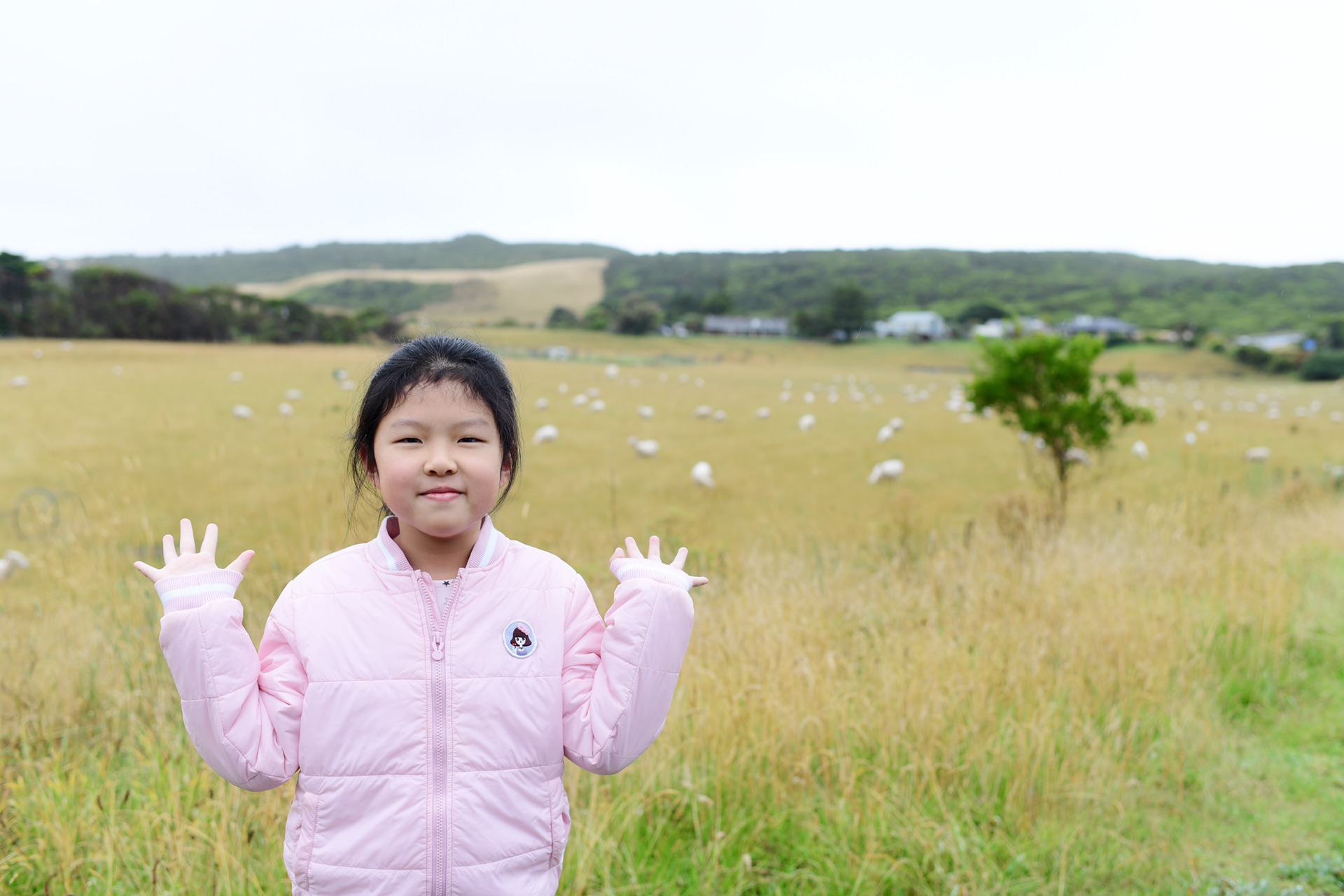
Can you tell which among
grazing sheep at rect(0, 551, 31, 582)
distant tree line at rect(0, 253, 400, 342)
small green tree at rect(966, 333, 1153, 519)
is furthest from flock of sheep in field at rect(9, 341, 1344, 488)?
distant tree line at rect(0, 253, 400, 342)

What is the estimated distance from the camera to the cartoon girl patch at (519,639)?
152 centimetres

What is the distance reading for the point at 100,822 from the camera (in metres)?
2.80

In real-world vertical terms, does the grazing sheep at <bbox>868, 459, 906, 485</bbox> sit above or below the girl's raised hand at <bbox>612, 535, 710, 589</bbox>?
below

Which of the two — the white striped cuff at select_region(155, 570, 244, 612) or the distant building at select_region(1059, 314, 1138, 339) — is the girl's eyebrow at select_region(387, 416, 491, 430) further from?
the distant building at select_region(1059, 314, 1138, 339)

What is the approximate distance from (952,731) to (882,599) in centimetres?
192

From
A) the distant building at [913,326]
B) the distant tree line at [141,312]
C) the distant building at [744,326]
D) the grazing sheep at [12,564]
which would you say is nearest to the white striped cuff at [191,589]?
the grazing sheep at [12,564]

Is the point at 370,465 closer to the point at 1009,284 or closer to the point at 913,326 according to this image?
the point at 913,326

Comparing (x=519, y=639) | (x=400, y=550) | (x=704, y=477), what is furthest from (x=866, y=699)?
(x=704, y=477)

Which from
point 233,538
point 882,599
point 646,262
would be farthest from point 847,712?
point 646,262

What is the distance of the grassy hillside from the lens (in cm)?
8750

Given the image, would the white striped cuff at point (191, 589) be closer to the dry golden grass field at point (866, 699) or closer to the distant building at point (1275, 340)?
the dry golden grass field at point (866, 699)

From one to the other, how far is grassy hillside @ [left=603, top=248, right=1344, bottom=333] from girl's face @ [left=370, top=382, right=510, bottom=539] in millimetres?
83687

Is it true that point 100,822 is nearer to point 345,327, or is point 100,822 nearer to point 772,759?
point 772,759

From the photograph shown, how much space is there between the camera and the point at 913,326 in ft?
281
